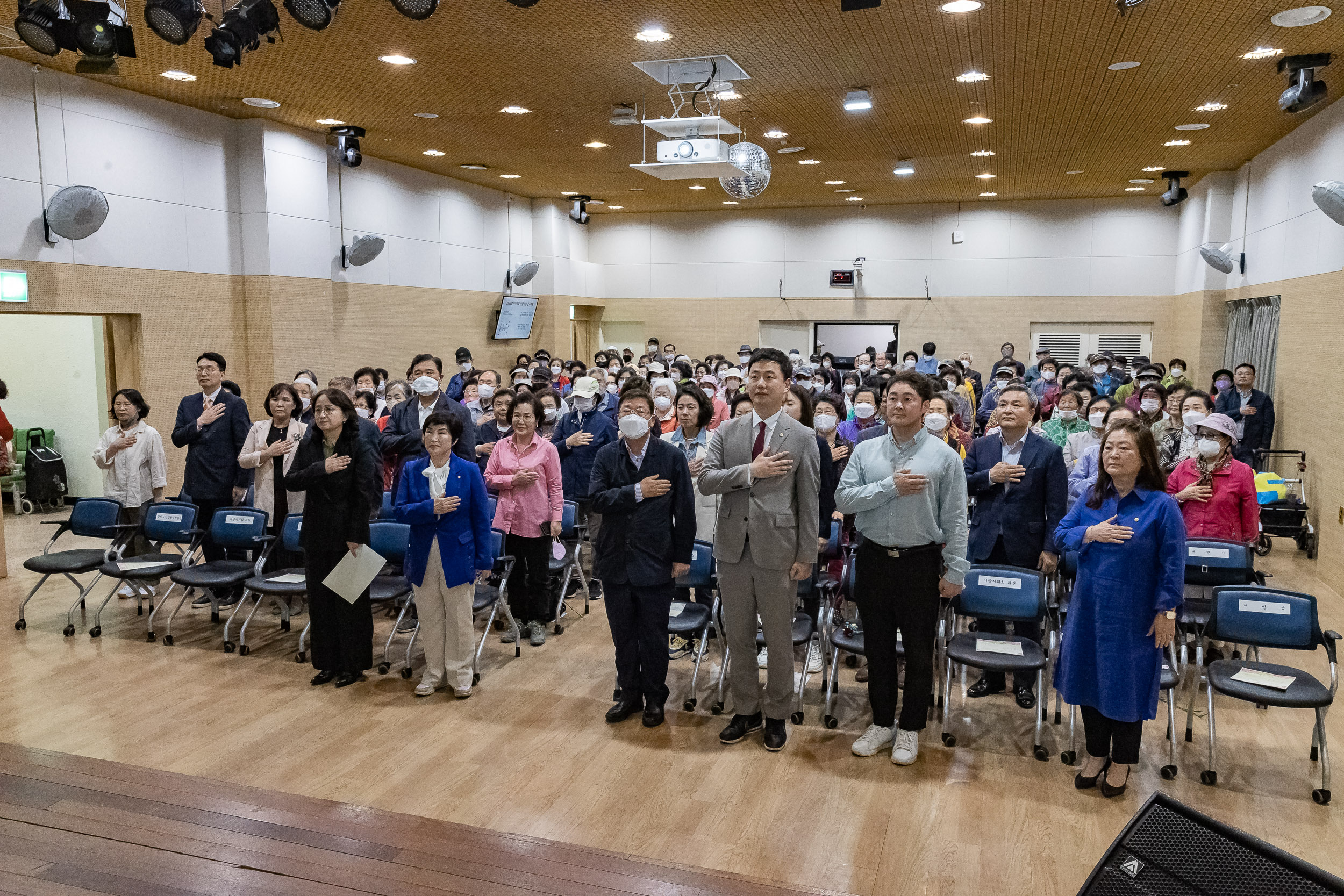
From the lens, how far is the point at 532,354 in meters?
16.7

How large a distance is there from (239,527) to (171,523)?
1.81 ft

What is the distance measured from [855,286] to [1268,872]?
1708 cm

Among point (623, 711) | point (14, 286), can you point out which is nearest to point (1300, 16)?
point (623, 711)

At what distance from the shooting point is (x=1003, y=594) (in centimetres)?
477

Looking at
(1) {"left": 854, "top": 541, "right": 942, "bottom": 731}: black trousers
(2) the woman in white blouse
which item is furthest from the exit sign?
(1) {"left": 854, "top": 541, "right": 942, "bottom": 731}: black trousers

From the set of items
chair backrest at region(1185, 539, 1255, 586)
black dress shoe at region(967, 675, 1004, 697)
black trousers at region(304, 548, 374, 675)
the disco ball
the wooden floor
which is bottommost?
the wooden floor

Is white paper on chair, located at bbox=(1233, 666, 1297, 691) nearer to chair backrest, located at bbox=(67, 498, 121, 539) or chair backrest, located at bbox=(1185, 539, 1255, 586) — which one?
chair backrest, located at bbox=(1185, 539, 1255, 586)

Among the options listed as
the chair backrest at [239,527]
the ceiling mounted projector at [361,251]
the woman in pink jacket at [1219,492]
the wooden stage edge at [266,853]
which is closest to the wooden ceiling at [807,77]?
the ceiling mounted projector at [361,251]

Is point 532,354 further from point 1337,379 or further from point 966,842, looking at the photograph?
point 966,842

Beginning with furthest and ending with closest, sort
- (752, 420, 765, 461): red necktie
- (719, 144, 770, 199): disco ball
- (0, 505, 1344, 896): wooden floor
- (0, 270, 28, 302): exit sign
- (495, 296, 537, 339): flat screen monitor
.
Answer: (495, 296, 537, 339): flat screen monitor, (0, 270, 28, 302): exit sign, (719, 144, 770, 199): disco ball, (752, 420, 765, 461): red necktie, (0, 505, 1344, 896): wooden floor

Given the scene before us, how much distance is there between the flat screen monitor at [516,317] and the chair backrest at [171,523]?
950 cm

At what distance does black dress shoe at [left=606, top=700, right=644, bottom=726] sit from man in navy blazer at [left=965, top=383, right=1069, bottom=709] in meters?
1.97

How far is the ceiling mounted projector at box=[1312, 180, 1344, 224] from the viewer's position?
7.33 m

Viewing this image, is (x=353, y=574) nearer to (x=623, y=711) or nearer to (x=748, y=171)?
(x=623, y=711)
